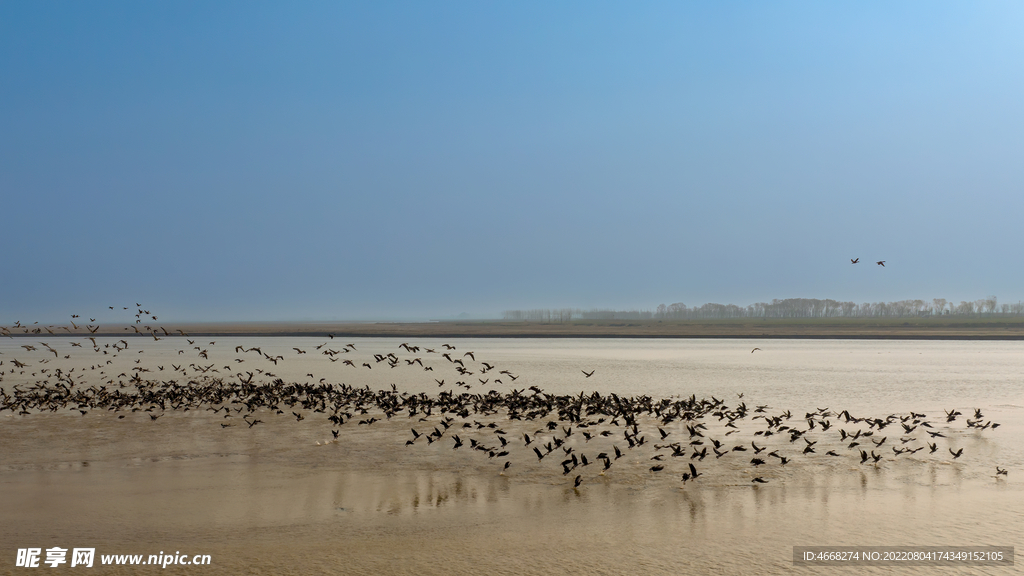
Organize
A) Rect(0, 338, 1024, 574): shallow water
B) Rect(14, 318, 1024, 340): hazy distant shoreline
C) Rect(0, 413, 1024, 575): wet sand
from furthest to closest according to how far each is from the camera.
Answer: Rect(14, 318, 1024, 340): hazy distant shoreline, Rect(0, 338, 1024, 574): shallow water, Rect(0, 413, 1024, 575): wet sand

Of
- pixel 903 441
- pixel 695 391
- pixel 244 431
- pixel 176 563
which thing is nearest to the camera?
pixel 176 563

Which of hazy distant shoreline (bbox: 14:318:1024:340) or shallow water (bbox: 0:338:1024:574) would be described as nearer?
shallow water (bbox: 0:338:1024:574)

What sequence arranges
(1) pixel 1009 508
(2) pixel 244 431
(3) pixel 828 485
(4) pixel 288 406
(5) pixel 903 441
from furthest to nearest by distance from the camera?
(4) pixel 288 406
(2) pixel 244 431
(5) pixel 903 441
(3) pixel 828 485
(1) pixel 1009 508

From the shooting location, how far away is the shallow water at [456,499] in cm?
714

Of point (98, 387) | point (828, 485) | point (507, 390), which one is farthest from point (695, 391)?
point (98, 387)

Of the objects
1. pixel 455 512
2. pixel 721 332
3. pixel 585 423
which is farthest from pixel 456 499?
pixel 721 332

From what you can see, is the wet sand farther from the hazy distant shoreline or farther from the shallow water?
the hazy distant shoreline

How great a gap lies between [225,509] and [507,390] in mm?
13825

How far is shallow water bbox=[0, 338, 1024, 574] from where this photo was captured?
7141 millimetres

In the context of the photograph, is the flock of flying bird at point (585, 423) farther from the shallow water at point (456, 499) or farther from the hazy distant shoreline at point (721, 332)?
the hazy distant shoreline at point (721, 332)

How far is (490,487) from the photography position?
10.1 meters

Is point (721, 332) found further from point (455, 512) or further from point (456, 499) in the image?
point (455, 512)

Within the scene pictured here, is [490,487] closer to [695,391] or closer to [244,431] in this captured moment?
[244,431]

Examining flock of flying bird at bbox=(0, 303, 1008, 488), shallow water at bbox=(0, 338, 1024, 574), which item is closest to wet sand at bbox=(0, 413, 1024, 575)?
shallow water at bbox=(0, 338, 1024, 574)
